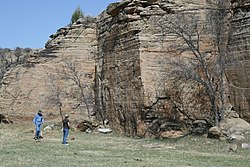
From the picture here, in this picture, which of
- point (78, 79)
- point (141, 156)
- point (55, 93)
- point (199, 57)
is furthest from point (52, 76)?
point (141, 156)

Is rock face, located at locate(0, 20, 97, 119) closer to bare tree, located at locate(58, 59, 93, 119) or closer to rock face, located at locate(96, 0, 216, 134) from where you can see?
bare tree, located at locate(58, 59, 93, 119)

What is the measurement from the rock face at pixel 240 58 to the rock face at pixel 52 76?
12353 mm

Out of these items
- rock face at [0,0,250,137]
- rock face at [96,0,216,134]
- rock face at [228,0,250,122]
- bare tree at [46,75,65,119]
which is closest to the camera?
rock face at [228,0,250,122]

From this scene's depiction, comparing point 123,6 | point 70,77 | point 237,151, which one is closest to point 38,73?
point 70,77

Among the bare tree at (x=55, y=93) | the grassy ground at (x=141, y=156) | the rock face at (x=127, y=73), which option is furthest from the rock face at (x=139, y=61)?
the bare tree at (x=55, y=93)

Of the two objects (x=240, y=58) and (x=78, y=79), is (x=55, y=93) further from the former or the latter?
(x=240, y=58)

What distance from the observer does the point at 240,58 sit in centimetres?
2092

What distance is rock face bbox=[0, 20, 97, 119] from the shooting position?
30172mm

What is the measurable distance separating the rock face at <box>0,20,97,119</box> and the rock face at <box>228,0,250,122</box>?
12353 millimetres

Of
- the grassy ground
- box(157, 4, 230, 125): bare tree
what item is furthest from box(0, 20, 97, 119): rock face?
the grassy ground

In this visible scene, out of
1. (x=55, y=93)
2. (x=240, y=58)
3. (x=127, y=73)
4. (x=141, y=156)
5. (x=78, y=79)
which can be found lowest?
(x=141, y=156)

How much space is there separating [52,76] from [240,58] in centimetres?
1511

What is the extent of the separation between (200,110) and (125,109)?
15.6 ft

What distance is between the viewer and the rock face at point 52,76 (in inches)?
1188
